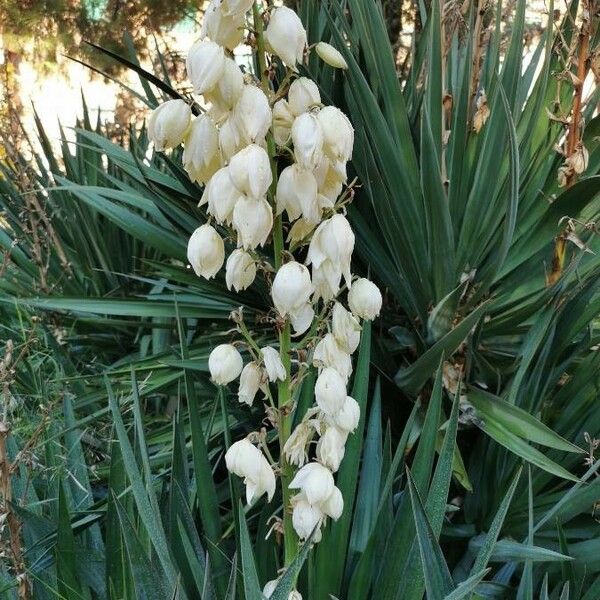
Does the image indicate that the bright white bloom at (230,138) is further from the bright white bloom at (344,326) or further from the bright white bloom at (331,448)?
the bright white bloom at (331,448)

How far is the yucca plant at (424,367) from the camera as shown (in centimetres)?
113

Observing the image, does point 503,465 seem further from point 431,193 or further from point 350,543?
point 431,193

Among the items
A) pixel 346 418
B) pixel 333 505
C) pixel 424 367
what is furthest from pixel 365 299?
pixel 424 367

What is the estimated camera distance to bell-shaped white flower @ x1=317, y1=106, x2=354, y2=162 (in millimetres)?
819

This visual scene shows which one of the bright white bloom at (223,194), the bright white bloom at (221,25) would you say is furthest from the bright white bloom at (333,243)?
the bright white bloom at (221,25)

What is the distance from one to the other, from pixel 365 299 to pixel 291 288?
11 centimetres

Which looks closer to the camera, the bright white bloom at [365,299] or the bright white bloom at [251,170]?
the bright white bloom at [251,170]

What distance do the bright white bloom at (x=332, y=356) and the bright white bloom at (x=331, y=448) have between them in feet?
0.22

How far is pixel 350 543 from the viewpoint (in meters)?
1.22

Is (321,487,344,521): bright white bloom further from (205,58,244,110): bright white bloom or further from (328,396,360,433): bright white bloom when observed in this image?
(205,58,244,110): bright white bloom

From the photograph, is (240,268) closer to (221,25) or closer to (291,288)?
(291,288)

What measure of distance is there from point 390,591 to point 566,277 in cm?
63

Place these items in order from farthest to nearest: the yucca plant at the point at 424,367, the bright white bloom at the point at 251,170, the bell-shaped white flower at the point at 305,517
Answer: the yucca plant at the point at 424,367, the bell-shaped white flower at the point at 305,517, the bright white bloom at the point at 251,170

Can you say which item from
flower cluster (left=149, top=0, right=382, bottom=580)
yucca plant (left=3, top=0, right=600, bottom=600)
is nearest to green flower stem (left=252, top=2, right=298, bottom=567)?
flower cluster (left=149, top=0, right=382, bottom=580)
